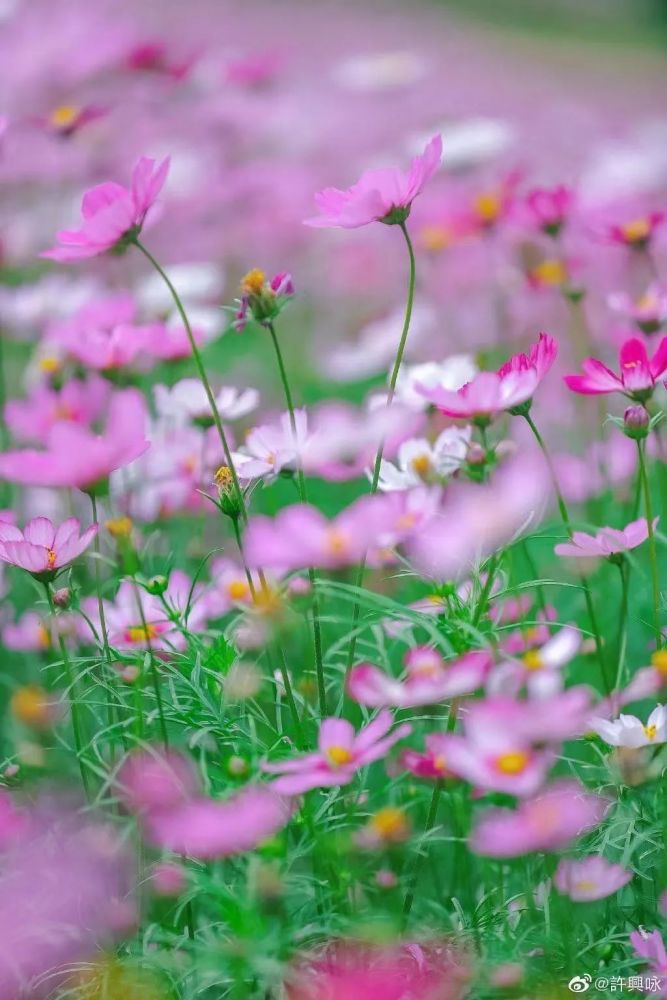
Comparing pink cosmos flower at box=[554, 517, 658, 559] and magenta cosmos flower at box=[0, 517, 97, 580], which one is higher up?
pink cosmos flower at box=[554, 517, 658, 559]

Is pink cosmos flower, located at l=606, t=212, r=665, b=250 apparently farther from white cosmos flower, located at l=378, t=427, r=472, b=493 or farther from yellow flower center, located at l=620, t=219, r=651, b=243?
white cosmos flower, located at l=378, t=427, r=472, b=493

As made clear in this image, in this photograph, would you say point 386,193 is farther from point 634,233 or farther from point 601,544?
point 634,233

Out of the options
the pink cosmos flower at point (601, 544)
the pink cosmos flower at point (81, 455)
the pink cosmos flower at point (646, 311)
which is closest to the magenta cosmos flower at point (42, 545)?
the pink cosmos flower at point (81, 455)

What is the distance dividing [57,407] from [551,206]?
46 cm

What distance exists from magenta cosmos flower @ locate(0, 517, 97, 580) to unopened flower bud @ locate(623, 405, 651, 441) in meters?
0.29

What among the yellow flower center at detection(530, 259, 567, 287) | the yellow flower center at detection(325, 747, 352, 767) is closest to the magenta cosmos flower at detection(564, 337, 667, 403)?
the yellow flower center at detection(325, 747, 352, 767)

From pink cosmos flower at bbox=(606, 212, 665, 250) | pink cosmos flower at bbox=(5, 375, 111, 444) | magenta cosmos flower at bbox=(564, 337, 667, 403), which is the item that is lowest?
pink cosmos flower at bbox=(5, 375, 111, 444)

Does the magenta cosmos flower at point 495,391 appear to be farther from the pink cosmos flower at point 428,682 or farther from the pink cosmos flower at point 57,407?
the pink cosmos flower at point 57,407

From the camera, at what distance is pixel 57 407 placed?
3.18 ft

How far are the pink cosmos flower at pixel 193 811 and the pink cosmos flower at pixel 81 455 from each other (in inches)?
5.6

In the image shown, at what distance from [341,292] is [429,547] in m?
1.88

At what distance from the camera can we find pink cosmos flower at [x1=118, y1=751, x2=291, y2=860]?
46 centimetres

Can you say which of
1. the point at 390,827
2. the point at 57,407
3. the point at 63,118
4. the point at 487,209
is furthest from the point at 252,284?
the point at 487,209

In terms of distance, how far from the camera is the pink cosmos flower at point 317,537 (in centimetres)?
50
